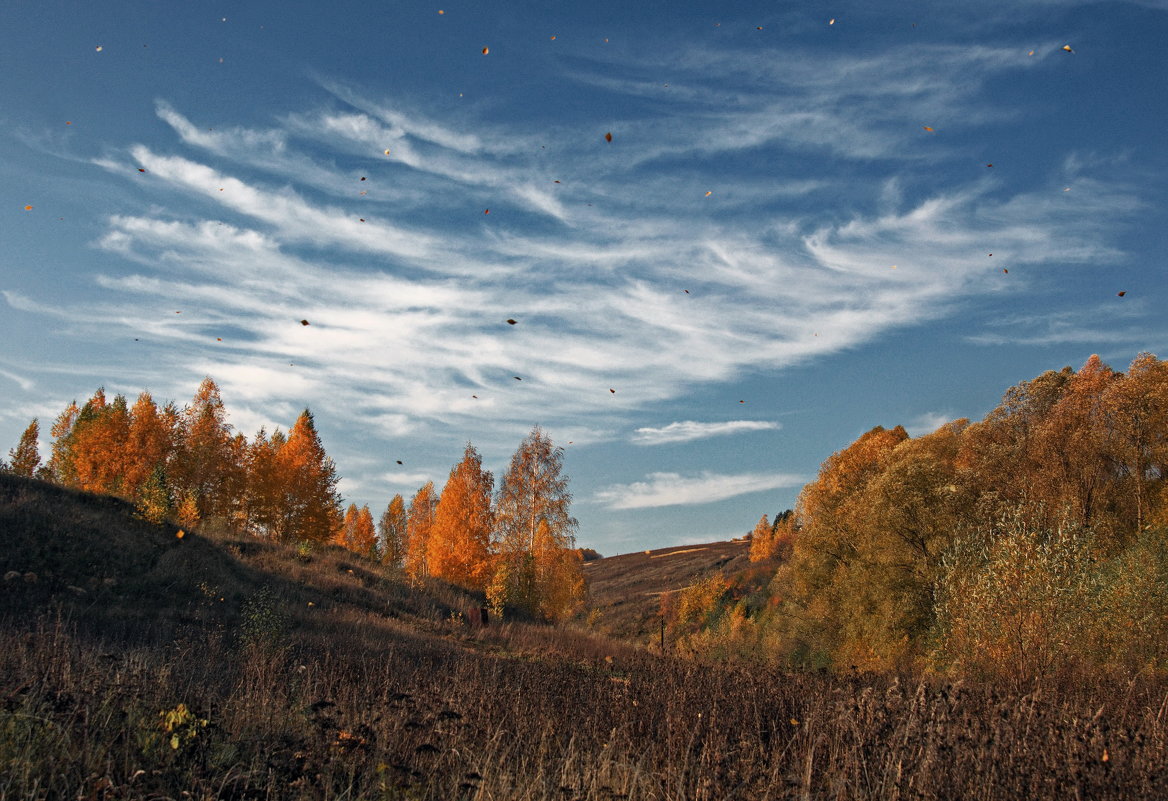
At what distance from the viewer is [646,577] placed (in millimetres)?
111188

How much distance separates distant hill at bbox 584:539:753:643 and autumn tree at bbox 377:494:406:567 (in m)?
24.2

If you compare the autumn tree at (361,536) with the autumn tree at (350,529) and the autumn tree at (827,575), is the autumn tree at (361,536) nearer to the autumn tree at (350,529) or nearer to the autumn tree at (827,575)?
the autumn tree at (350,529)

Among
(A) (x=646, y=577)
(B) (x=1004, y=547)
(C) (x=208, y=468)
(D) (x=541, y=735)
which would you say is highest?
(C) (x=208, y=468)

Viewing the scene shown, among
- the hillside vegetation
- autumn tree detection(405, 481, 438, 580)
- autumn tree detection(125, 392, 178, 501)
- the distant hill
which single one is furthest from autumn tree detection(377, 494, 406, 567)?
the hillside vegetation

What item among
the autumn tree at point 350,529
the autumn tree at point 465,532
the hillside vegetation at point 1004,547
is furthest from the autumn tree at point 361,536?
the hillside vegetation at point 1004,547

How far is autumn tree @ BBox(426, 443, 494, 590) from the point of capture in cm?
3984

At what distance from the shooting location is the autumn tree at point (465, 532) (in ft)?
131

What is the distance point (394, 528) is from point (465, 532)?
45070mm

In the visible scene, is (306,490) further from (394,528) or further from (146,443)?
(394,528)

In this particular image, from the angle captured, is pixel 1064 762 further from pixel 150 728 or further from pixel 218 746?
pixel 150 728

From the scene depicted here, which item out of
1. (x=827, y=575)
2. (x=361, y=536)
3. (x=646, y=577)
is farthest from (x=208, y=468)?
(x=646, y=577)

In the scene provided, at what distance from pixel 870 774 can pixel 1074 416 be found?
115ft

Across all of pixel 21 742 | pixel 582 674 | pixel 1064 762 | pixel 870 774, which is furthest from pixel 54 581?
pixel 1064 762

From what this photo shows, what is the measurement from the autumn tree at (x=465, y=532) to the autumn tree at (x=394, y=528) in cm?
3787
